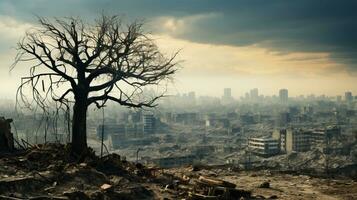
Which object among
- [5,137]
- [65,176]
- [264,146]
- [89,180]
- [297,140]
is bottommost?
[264,146]

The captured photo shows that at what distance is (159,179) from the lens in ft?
45.2

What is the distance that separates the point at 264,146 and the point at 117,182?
93.7 metres

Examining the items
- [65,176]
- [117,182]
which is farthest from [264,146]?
[65,176]

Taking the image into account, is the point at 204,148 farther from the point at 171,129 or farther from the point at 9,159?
the point at 9,159

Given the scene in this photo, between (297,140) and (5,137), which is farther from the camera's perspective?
(297,140)

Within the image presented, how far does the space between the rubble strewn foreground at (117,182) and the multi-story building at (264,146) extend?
279 feet

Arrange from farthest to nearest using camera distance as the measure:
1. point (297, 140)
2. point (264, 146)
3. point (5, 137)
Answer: point (297, 140)
point (264, 146)
point (5, 137)

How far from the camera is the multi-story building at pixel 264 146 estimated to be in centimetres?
10125

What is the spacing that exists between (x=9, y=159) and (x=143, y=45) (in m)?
5.81

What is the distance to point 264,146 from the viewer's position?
103 meters

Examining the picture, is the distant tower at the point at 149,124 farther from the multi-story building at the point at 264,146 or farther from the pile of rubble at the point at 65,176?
the pile of rubble at the point at 65,176

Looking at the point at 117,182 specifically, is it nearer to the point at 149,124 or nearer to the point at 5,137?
the point at 5,137

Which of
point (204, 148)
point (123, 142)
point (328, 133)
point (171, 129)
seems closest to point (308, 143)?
point (328, 133)

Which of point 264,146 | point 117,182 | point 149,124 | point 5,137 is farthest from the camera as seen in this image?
point 149,124
